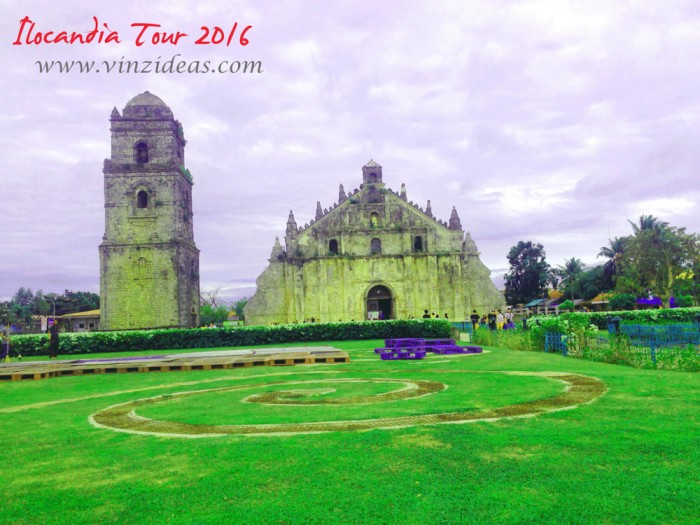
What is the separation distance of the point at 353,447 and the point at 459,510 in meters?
1.86

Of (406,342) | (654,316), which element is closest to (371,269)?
(654,316)

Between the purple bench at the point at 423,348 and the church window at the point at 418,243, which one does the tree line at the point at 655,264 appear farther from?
the purple bench at the point at 423,348

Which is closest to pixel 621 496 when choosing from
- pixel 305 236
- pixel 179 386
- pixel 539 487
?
pixel 539 487

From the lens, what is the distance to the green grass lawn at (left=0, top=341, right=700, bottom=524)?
4.45m

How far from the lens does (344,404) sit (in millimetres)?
8984

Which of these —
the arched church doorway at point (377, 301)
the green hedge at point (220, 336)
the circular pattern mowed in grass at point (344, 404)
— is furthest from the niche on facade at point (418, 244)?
the circular pattern mowed in grass at point (344, 404)

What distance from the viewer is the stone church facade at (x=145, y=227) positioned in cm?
3900

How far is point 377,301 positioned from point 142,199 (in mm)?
18836

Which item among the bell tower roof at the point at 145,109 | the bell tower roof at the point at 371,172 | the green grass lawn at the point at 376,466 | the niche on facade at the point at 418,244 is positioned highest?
the bell tower roof at the point at 145,109

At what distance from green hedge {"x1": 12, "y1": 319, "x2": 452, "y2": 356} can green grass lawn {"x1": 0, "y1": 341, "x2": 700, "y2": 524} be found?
19.4 metres

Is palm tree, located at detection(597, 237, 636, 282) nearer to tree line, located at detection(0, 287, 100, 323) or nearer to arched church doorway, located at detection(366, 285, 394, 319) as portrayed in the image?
arched church doorway, located at detection(366, 285, 394, 319)

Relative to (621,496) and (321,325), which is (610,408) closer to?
(621,496)

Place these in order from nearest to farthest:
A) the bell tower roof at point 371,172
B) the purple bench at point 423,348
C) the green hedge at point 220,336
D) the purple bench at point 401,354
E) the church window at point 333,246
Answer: the purple bench at point 401,354 → the purple bench at point 423,348 → the green hedge at point 220,336 → the church window at point 333,246 → the bell tower roof at point 371,172

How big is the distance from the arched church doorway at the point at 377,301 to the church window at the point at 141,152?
19080mm
